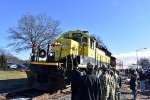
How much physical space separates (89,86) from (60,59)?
490 inches

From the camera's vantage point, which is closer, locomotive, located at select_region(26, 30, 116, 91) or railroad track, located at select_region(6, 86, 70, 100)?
railroad track, located at select_region(6, 86, 70, 100)

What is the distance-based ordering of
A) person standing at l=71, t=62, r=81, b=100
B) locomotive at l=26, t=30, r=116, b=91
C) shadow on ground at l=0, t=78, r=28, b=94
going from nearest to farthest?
person standing at l=71, t=62, r=81, b=100 → locomotive at l=26, t=30, r=116, b=91 → shadow on ground at l=0, t=78, r=28, b=94

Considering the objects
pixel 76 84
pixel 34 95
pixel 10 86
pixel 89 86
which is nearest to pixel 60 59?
pixel 34 95

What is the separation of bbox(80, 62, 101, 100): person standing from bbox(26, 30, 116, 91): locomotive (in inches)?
388

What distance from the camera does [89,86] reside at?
8.69 metres

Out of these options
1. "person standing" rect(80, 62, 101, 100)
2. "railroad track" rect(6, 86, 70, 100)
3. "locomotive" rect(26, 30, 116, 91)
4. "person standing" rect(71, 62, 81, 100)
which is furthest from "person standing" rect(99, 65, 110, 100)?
"locomotive" rect(26, 30, 116, 91)

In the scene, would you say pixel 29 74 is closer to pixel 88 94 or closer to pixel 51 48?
pixel 51 48

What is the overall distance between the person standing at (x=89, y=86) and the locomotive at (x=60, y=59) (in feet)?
32.4

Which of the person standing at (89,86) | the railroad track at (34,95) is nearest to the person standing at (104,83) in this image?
the person standing at (89,86)

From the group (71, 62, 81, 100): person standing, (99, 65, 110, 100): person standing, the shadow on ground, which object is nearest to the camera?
(71, 62, 81, 100): person standing

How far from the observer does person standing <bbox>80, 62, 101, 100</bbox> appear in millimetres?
8688

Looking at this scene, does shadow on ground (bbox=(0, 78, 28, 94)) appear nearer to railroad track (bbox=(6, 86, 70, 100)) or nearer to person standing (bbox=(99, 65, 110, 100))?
railroad track (bbox=(6, 86, 70, 100))

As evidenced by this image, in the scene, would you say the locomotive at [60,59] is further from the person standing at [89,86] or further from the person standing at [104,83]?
the person standing at [89,86]

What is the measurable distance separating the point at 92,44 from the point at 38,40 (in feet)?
136
